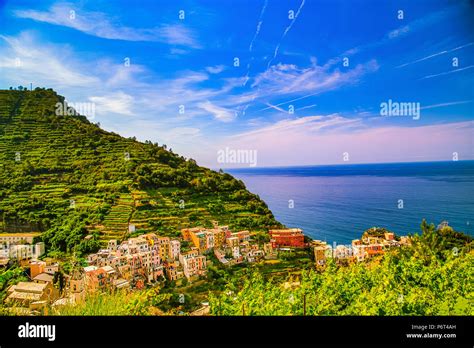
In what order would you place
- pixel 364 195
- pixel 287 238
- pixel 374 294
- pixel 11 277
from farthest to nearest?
1. pixel 364 195
2. pixel 287 238
3. pixel 11 277
4. pixel 374 294

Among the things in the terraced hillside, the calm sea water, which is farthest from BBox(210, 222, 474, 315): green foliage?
the terraced hillside

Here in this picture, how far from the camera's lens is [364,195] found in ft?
13.0

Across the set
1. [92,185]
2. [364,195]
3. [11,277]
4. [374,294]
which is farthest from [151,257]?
[364,195]

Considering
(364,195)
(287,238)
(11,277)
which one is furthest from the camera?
(364,195)

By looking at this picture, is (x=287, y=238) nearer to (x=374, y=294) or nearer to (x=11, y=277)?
(x=374, y=294)

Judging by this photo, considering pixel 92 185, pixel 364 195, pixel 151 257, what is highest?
pixel 92 185

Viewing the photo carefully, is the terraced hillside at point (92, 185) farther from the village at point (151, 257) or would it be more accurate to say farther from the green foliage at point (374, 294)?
the green foliage at point (374, 294)

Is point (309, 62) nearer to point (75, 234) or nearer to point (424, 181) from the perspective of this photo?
point (424, 181)

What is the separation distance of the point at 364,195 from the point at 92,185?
10.5 ft

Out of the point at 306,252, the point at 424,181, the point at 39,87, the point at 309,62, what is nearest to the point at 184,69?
the point at 309,62

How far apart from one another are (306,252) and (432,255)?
1.26 meters

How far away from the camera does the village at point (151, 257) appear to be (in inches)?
125

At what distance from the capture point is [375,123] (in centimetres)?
366

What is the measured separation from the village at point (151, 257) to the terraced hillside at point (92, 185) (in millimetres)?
152
